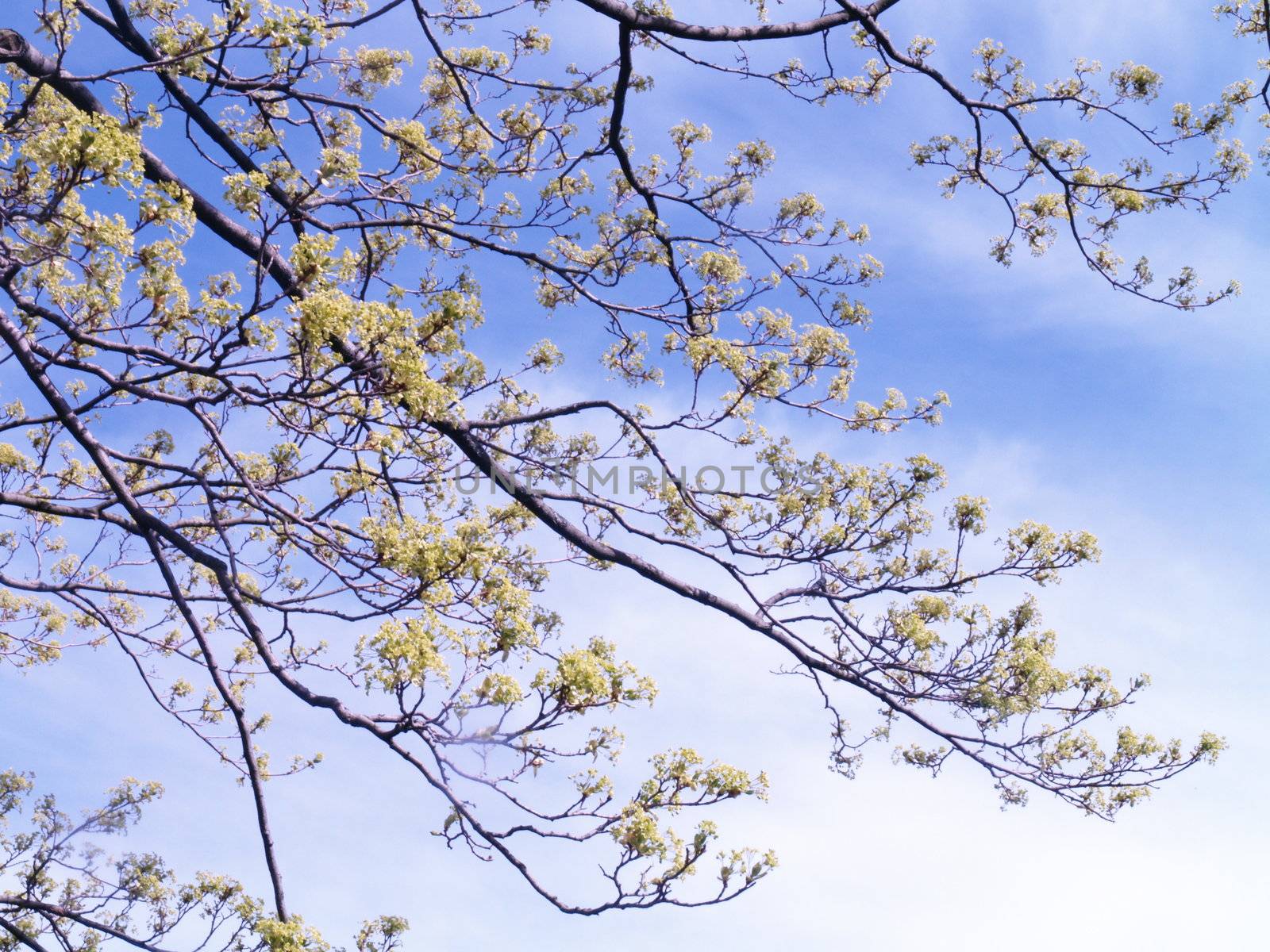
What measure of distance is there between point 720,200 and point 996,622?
399 cm

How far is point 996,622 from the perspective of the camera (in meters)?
7.17

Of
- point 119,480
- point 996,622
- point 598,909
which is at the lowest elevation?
point 598,909

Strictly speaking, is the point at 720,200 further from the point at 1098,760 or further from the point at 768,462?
the point at 1098,760

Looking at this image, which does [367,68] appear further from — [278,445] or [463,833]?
[463,833]

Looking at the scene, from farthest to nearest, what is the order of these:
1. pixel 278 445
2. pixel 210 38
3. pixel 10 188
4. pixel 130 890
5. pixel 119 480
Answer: pixel 130 890 → pixel 278 445 → pixel 119 480 → pixel 210 38 → pixel 10 188

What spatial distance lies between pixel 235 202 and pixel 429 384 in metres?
1.38

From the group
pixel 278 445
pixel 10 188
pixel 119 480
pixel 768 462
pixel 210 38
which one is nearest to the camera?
pixel 10 188

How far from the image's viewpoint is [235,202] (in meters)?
4.70

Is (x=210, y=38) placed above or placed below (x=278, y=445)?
above

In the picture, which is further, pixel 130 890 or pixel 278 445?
pixel 130 890

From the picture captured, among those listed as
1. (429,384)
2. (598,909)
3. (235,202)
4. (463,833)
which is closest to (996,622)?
(598,909)

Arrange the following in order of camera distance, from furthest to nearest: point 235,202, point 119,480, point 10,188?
point 119,480 < point 235,202 < point 10,188

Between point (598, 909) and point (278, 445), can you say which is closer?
point (598, 909)

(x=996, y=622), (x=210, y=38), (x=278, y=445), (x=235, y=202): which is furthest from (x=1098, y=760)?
(x=210, y=38)
